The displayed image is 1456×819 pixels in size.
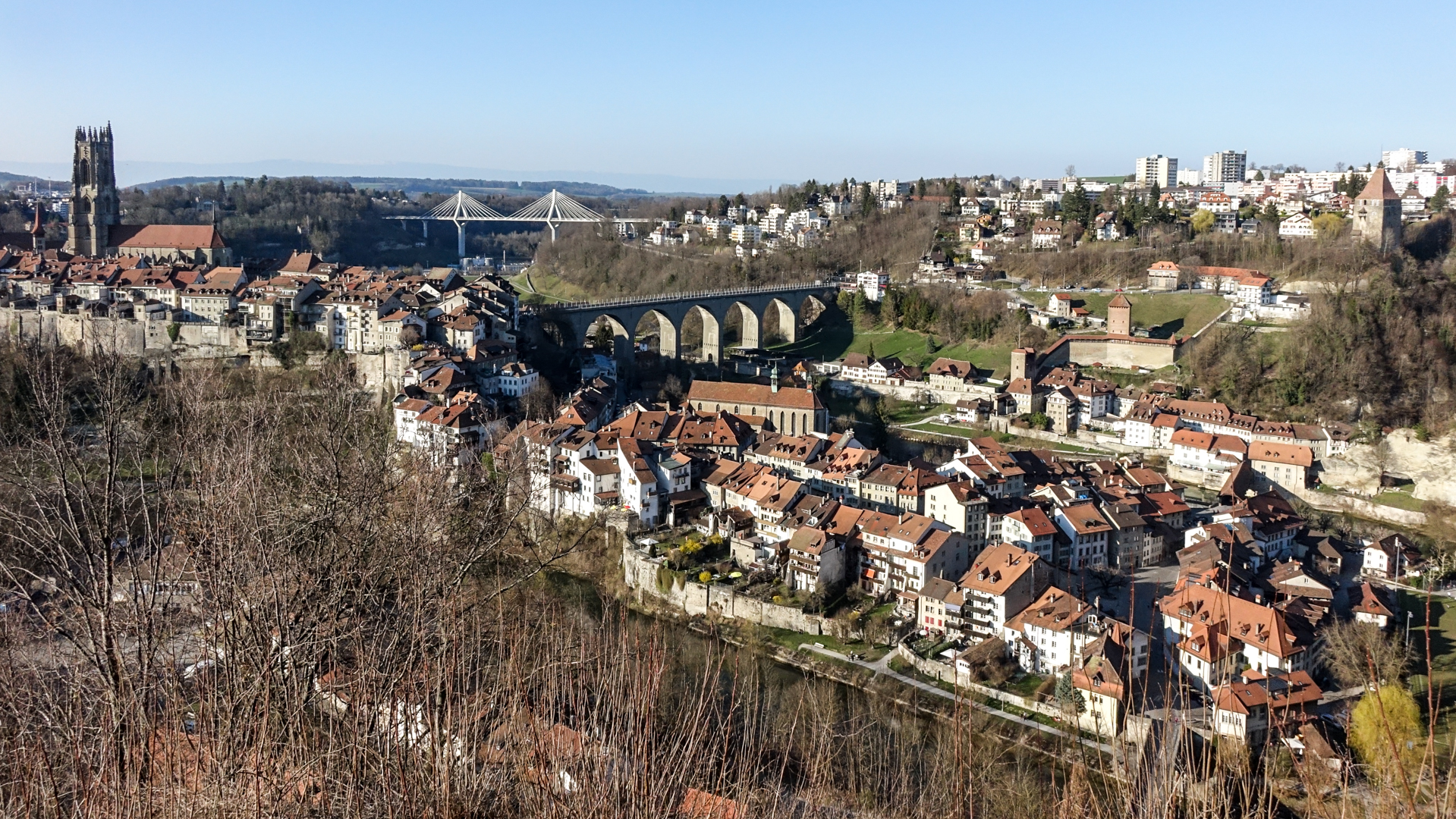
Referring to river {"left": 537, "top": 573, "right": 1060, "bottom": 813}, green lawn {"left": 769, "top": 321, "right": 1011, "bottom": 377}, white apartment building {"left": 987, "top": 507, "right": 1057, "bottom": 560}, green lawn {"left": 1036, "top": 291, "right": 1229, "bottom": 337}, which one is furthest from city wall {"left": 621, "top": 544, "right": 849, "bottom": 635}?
green lawn {"left": 1036, "top": 291, "right": 1229, "bottom": 337}

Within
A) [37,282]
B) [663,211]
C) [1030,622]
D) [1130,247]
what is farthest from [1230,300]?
[663,211]

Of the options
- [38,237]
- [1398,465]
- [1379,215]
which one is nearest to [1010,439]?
[1398,465]

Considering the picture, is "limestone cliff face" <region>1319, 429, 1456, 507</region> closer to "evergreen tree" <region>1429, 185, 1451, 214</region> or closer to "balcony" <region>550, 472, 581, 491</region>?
"balcony" <region>550, 472, 581, 491</region>

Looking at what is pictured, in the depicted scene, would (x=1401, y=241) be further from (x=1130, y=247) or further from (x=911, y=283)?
(x=911, y=283)

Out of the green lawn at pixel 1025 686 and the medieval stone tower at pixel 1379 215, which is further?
the medieval stone tower at pixel 1379 215

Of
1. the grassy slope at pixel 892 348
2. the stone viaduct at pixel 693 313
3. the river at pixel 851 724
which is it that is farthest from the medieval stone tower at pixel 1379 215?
the river at pixel 851 724

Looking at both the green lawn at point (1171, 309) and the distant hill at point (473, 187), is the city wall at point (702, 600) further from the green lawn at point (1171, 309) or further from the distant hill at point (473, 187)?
the distant hill at point (473, 187)
